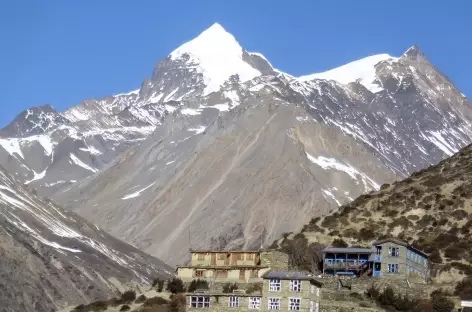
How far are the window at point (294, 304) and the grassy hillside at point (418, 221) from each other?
16.6 metres

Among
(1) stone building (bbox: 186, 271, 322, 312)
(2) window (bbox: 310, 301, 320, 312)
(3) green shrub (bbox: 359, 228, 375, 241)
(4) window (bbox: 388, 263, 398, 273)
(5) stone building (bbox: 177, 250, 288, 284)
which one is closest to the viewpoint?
(1) stone building (bbox: 186, 271, 322, 312)

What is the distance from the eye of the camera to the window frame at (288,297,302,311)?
6944 cm

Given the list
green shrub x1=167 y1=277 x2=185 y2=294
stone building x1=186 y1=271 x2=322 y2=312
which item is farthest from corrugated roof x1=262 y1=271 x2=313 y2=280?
green shrub x1=167 y1=277 x2=185 y2=294

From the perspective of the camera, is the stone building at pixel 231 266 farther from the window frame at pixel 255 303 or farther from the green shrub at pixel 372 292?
the green shrub at pixel 372 292

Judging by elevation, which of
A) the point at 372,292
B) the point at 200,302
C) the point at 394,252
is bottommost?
the point at 200,302

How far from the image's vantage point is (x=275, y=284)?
Answer: 70750mm

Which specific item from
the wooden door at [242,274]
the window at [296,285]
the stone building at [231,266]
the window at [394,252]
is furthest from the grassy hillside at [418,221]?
the window at [296,285]

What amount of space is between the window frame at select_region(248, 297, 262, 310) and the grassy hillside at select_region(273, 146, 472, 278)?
17.1 m

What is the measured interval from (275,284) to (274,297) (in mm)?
817

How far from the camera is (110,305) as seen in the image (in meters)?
83.4

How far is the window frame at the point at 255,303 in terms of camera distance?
7069 centimetres

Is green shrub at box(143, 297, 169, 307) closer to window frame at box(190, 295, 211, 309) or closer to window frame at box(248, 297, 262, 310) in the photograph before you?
window frame at box(190, 295, 211, 309)

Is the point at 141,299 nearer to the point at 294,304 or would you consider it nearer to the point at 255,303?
the point at 255,303

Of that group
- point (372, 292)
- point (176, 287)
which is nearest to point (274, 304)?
point (372, 292)
